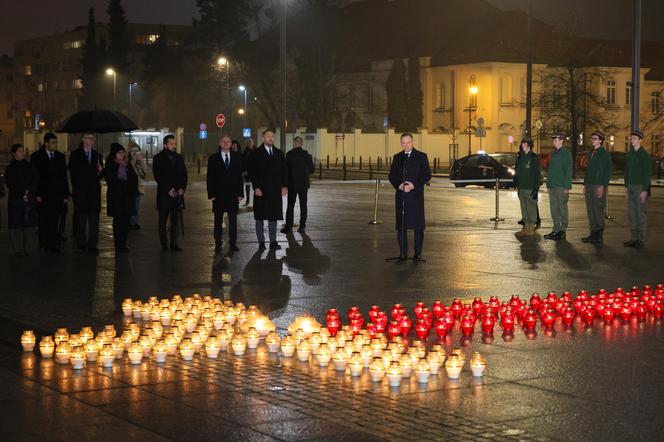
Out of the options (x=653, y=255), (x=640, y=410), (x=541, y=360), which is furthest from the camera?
(x=653, y=255)

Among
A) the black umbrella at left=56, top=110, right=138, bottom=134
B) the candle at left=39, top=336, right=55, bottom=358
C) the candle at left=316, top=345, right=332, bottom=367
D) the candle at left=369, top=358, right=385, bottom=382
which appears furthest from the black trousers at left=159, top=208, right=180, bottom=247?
the candle at left=369, top=358, right=385, bottom=382

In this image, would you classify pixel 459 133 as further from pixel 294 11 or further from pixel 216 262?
pixel 216 262

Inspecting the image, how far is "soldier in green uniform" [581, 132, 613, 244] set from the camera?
19.7 meters

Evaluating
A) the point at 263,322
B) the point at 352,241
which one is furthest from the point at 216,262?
the point at 263,322

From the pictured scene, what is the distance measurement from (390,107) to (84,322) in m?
78.7

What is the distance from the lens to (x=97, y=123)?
929 inches

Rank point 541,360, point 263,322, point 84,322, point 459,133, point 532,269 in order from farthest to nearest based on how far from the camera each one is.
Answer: point 459,133, point 532,269, point 84,322, point 263,322, point 541,360

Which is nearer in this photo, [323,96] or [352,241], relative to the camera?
[352,241]

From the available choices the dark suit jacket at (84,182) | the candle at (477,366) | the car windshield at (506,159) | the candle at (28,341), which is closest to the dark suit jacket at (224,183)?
the dark suit jacket at (84,182)

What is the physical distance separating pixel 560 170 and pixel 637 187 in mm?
1999

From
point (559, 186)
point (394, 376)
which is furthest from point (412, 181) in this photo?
point (394, 376)

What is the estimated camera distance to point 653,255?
17547 millimetres

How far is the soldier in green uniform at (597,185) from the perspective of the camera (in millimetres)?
19688

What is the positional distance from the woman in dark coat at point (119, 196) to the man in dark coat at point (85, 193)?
25 centimetres
